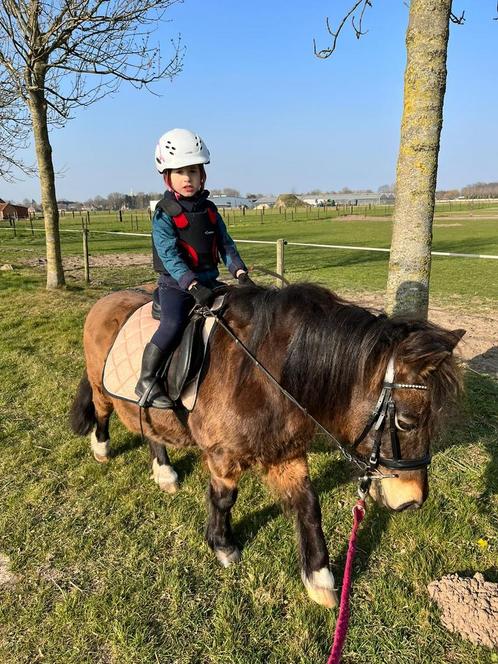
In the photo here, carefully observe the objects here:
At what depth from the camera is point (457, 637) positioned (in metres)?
2.12

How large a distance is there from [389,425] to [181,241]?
172 cm

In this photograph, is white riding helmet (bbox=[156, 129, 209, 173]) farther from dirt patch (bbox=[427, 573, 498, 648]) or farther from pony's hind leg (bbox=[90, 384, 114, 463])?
dirt patch (bbox=[427, 573, 498, 648])

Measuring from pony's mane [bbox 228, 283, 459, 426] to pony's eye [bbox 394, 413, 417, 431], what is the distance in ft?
0.37

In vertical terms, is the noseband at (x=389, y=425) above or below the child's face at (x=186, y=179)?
below

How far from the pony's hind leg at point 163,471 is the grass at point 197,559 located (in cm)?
8

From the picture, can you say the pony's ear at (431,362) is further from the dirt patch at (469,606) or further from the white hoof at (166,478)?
the white hoof at (166,478)

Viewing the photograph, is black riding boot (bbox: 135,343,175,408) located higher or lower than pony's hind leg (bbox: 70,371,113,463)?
higher

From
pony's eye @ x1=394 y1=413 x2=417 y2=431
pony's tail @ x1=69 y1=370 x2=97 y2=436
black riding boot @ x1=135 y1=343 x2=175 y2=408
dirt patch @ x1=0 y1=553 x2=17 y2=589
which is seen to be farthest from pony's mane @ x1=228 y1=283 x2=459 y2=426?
pony's tail @ x1=69 y1=370 x2=97 y2=436

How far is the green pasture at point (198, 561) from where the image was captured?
212 cm

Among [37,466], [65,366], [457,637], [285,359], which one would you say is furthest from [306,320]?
[65,366]

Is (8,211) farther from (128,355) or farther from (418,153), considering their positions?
(418,153)

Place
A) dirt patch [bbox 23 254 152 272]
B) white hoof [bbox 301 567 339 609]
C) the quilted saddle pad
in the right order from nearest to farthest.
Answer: white hoof [bbox 301 567 339 609], the quilted saddle pad, dirt patch [bbox 23 254 152 272]

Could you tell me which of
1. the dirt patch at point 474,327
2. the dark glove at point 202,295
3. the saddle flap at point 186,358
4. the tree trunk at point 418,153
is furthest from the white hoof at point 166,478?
the dirt patch at point 474,327

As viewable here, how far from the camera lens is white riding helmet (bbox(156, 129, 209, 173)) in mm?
2770
